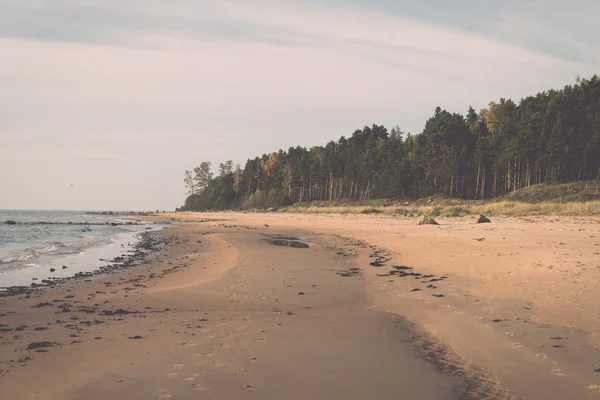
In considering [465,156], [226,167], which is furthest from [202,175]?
[465,156]

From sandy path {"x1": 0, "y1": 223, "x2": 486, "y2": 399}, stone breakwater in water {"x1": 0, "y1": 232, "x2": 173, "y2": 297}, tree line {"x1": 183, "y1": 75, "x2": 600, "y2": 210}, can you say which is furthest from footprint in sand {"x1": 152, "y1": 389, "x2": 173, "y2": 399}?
tree line {"x1": 183, "y1": 75, "x2": 600, "y2": 210}

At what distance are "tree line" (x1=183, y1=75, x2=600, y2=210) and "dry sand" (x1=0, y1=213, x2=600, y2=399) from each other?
49.8 meters

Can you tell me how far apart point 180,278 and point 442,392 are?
10137 mm

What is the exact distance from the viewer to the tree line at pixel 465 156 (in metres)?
56.8

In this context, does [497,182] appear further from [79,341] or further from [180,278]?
[79,341]

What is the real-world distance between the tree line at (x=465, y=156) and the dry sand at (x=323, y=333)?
1959 inches

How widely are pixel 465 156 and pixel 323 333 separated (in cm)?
6837

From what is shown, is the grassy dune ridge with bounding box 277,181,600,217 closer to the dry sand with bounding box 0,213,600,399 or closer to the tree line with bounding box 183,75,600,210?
the tree line with bounding box 183,75,600,210

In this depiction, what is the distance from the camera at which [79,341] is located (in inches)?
280

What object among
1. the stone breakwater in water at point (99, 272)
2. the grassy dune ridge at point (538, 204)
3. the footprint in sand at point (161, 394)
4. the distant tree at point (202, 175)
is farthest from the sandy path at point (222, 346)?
the distant tree at point (202, 175)

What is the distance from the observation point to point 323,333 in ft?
25.1

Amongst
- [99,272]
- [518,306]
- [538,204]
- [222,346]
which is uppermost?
[538,204]

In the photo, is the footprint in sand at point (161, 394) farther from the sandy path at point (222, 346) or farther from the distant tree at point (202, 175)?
the distant tree at point (202, 175)

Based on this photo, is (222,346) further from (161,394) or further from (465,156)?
(465,156)
